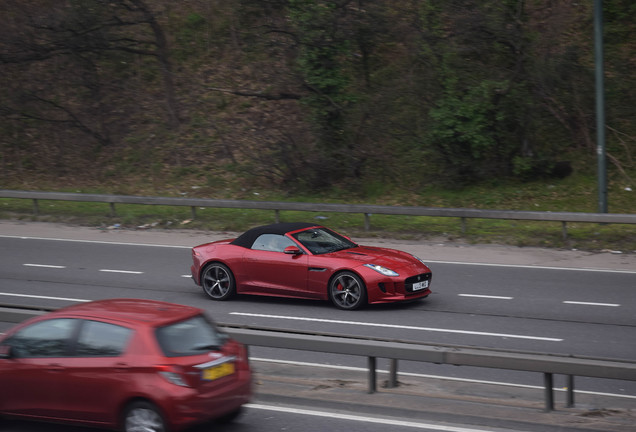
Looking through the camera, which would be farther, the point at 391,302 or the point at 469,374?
the point at 391,302

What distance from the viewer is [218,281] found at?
43.9ft

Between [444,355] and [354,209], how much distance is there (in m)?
12.2

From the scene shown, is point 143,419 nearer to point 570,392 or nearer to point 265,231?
point 570,392

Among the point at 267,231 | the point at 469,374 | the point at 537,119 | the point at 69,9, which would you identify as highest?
the point at 69,9

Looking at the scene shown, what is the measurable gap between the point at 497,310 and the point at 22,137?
22973 millimetres

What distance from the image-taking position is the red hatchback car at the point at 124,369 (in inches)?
256

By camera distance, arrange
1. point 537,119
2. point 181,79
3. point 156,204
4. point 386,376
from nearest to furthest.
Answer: point 386,376
point 156,204
point 537,119
point 181,79

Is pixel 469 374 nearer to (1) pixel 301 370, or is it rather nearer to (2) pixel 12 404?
(1) pixel 301 370

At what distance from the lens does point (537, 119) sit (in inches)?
958

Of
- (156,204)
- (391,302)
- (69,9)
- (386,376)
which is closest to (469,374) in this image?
(386,376)

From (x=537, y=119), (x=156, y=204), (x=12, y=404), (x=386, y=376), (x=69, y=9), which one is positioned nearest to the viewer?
(x=12, y=404)

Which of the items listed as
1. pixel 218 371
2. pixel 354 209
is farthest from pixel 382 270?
pixel 354 209

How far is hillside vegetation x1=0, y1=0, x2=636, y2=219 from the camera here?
2366 centimetres

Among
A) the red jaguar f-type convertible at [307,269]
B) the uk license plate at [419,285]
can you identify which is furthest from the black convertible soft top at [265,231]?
the uk license plate at [419,285]
